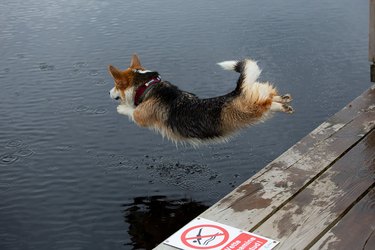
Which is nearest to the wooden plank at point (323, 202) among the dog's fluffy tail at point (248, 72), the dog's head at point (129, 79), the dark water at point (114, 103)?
the dog's fluffy tail at point (248, 72)

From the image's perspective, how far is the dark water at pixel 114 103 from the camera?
5516 mm

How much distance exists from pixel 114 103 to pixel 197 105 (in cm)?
245

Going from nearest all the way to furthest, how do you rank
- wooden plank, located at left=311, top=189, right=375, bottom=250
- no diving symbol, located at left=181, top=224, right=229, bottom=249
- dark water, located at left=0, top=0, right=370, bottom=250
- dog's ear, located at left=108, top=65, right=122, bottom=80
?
wooden plank, located at left=311, top=189, right=375, bottom=250 < no diving symbol, located at left=181, top=224, right=229, bottom=249 < dark water, located at left=0, top=0, right=370, bottom=250 < dog's ear, located at left=108, top=65, right=122, bottom=80

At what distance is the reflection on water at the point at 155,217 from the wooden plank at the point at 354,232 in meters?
2.07

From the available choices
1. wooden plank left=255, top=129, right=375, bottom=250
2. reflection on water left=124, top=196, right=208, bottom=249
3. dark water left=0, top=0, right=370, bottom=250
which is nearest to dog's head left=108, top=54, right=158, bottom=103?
dark water left=0, top=0, right=370, bottom=250

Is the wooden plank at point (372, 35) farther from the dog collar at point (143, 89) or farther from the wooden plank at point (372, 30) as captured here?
the dog collar at point (143, 89)

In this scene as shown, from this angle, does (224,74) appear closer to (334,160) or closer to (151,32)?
(151,32)

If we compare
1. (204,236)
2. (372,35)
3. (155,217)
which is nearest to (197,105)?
(155,217)

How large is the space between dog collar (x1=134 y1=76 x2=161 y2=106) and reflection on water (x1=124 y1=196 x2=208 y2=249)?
97cm

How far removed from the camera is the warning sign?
319 centimetres

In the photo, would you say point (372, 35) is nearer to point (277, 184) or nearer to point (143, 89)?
point (143, 89)

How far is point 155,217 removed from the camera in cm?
545

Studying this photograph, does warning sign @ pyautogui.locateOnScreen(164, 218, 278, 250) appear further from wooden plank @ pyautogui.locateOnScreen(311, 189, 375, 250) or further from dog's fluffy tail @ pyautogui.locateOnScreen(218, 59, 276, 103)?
dog's fluffy tail @ pyautogui.locateOnScreen(218, 59, 276, 103)

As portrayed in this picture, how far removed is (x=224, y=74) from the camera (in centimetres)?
→ 842
